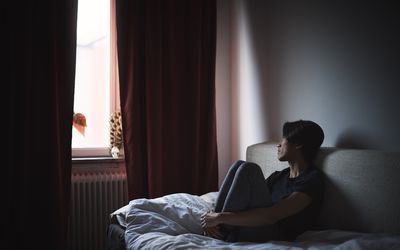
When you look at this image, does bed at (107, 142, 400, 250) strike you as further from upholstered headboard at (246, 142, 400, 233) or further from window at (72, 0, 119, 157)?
window at (72, 0, 119, 157)

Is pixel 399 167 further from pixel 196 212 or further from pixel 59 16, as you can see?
pixel 59 16

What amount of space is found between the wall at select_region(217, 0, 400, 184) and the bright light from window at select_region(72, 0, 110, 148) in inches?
40.8

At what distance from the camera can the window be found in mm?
2691

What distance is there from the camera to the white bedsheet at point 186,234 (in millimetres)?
1313

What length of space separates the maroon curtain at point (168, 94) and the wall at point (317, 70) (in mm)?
261

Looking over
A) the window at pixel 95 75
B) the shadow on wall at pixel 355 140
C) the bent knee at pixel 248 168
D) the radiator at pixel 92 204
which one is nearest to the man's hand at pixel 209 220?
the bent knee at pixel 248 168

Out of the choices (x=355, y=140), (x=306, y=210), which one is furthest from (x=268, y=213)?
(x=355, y=140)

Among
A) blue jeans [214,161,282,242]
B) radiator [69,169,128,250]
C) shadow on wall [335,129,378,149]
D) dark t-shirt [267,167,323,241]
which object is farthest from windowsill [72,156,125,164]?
shadow on wall [335,129,378,149]

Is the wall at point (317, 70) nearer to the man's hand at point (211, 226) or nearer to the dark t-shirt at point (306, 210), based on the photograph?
the dark t-shirt at point (306, 210)

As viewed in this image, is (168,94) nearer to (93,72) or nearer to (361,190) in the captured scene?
(93,72)

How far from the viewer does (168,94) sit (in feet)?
8.84

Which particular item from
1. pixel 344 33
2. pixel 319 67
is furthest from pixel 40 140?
pixel 344 33

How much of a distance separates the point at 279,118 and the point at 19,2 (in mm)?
1830

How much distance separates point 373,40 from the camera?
168cm
